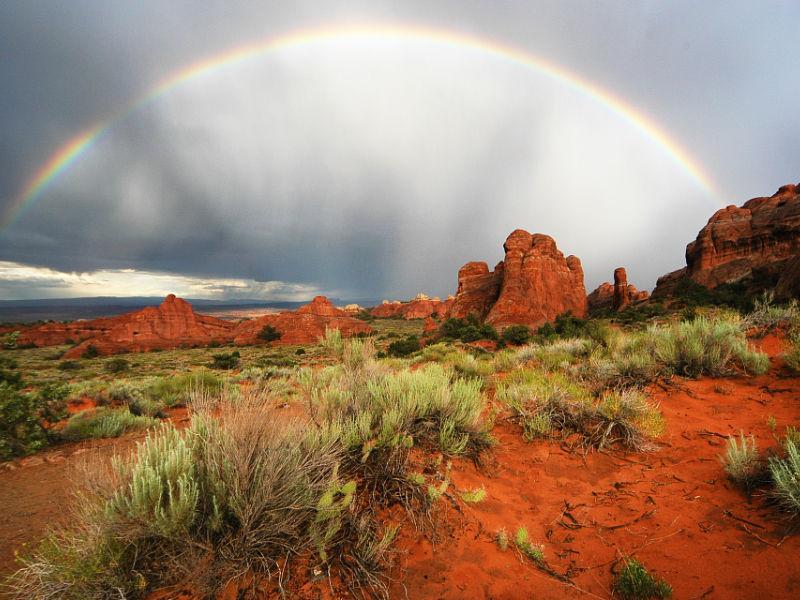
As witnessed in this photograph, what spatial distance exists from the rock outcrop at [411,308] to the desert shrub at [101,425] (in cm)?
9729

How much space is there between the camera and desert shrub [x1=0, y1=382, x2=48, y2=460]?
17.2 feet

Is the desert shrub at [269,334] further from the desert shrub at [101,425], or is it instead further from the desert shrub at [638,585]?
the desert shrub at [638,585]

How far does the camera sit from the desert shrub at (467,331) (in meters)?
27.8

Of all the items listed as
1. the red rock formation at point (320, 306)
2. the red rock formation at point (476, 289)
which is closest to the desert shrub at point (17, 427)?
the red rock formation at point (476, 289)

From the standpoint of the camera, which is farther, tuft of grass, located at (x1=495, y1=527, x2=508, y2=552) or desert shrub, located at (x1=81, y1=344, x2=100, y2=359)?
desert shrub, located at (x1=81, y1=344, x2=100, y2=359)

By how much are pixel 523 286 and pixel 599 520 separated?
41.1 metres

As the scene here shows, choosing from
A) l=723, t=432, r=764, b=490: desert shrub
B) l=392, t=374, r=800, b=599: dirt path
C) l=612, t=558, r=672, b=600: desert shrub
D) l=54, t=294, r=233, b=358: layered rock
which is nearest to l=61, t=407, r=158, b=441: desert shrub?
l=392, t=374, r=800, b=599: dirt path

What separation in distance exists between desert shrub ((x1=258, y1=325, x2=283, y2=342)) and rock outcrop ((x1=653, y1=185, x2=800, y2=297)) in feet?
201

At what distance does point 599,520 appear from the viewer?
3.09 m

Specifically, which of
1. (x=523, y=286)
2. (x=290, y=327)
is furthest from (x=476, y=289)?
(x=290, y=327)

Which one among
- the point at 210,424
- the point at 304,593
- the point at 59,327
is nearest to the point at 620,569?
the point at 304,593

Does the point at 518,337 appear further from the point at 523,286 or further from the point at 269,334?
the point at 269,334

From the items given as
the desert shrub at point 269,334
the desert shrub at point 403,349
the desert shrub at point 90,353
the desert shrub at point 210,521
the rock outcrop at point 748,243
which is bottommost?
the desert shrub at point 90,353

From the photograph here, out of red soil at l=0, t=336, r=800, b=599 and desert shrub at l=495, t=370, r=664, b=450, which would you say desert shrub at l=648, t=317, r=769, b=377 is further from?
desert shrub at l=495, t=370, r=664, b=450
